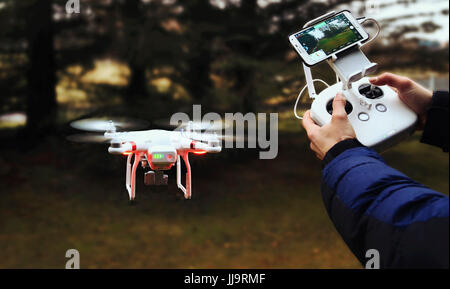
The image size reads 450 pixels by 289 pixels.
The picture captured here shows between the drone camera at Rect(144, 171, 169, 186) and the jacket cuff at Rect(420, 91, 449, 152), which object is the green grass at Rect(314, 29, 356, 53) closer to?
the jacket cuff at Rect(420, 91, 449, 152)

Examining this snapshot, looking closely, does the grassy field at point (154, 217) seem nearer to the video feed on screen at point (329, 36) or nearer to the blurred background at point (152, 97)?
the blurred background at point (152, 97)

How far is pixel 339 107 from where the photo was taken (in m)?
1.10

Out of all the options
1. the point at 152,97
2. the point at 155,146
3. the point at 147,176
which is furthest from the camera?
the point at 152,97

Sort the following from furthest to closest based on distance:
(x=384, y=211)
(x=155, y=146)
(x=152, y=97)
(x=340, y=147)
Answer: (x=152, y=97), (x=155, y=146), (x=340, y=147), (x=384, y=211)

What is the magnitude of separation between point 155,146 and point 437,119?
832 millimetres

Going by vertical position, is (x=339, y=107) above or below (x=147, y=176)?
above

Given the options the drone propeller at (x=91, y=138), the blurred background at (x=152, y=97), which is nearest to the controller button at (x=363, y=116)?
the drone propeller at (x=91, y=138)

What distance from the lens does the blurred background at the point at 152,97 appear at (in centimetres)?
509

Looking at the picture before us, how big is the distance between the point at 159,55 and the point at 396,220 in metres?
4.66

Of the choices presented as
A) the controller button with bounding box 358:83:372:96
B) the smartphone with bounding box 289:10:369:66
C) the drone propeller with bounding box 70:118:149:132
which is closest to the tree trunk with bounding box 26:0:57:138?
the drone propeller with bounding box 70:118:149:132

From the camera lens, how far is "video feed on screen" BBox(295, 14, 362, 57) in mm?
1223

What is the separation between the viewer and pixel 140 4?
5016 millimetres

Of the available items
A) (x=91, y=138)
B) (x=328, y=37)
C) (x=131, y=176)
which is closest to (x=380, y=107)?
(x=328, y=37)

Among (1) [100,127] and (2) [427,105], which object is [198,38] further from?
(2) [427,105]
